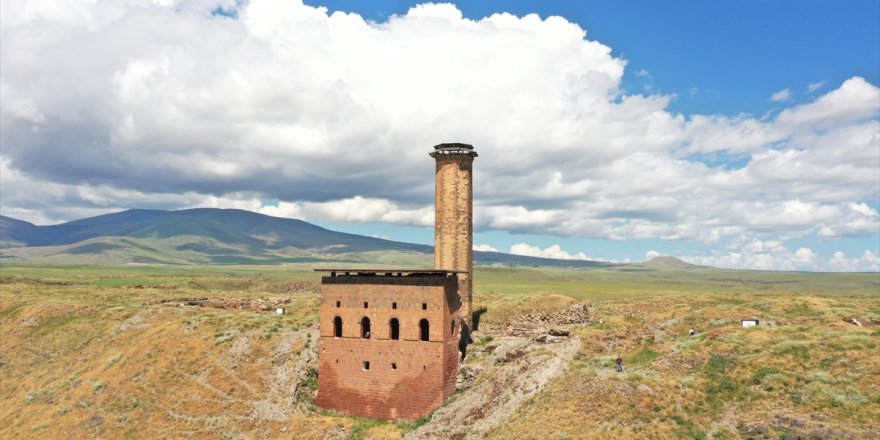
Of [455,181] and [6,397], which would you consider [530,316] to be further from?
[6,397]

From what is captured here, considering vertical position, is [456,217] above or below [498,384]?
above

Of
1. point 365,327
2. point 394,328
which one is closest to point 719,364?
point 394,328

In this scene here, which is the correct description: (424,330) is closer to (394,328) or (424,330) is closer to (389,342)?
(394,328)

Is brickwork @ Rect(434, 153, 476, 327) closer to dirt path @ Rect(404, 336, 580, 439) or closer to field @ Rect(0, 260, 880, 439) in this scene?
field @ Rect(0, 260, 880, 439)

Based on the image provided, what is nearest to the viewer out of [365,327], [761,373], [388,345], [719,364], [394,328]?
[761,373]

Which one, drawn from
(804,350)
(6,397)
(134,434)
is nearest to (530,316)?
(804,350)

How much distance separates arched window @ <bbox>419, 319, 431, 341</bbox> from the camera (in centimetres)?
3632

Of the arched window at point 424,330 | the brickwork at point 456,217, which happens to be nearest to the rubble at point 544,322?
the brickwork at point 456,217

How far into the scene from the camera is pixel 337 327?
38875 millimetres

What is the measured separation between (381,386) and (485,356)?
26.3 feet

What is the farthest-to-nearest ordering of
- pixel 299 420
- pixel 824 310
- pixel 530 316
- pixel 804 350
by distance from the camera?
pixel 530 316
pixel 824 310
pixel 299 420
pixel 804 350

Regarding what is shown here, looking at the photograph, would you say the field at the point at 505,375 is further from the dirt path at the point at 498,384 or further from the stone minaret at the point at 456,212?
the stone minaret at the point at 456,212

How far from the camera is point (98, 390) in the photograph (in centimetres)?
4275

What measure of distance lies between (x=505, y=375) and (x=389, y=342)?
26.0ft
